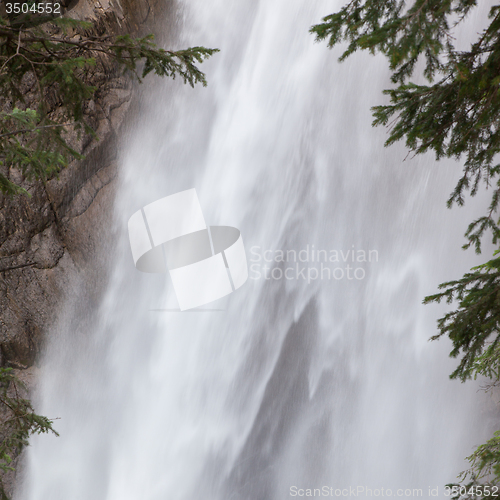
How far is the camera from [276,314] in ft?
31.8

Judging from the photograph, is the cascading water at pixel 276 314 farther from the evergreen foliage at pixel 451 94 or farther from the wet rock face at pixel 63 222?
the evergreen foliage at pixel 451 94

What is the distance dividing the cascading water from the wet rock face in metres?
0.47

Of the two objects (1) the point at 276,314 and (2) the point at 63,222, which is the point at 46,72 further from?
(1) the point at 276,314

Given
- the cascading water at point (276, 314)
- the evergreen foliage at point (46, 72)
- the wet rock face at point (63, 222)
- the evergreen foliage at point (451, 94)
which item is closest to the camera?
the evergreen foliage at point (451, 94)

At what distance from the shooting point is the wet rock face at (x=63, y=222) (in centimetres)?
838

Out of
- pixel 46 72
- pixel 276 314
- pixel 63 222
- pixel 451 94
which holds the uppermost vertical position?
pixel 63 222

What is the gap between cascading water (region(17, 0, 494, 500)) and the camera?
896 cm

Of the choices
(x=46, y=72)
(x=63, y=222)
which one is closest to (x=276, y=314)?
A: (x=63, y=222)

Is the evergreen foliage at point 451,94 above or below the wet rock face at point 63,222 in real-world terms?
below

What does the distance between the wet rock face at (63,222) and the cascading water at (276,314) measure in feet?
1.54

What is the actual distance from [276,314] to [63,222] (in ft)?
17.2

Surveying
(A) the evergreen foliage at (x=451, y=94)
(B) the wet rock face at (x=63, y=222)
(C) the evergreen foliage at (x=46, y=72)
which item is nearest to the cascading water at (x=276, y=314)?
(B) the wet rock face at (x=63, y=222)

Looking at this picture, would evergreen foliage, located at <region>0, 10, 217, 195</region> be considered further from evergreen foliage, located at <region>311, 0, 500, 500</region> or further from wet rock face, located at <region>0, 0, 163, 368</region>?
wet rock face, located at <region>0, 0, 163, 368</region>

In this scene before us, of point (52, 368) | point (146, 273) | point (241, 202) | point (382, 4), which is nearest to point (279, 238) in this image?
point (241, 202)
